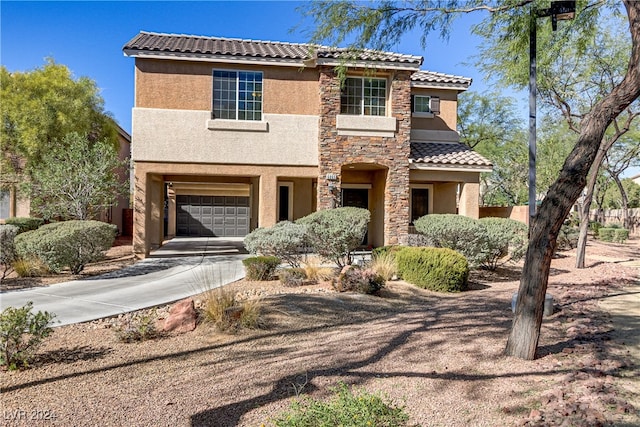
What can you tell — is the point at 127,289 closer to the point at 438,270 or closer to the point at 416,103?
the point at 438,270

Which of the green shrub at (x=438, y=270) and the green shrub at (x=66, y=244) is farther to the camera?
the green shrub at (x=66, y=244)

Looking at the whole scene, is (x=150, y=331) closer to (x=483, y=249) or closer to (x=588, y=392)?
(x=588, y=392)

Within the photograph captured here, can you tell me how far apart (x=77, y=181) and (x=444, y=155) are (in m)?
13.6

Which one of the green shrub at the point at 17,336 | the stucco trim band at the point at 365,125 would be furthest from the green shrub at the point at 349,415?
the stucco trim band at the point at 365,125

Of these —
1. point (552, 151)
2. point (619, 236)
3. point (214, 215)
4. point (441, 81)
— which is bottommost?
point (619, 236)

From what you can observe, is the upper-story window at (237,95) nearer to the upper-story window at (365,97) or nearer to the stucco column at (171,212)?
the upper-story window at (365,97)

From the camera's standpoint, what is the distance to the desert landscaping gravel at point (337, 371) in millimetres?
3936

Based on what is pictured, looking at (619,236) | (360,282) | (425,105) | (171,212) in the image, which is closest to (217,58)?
(425,105)

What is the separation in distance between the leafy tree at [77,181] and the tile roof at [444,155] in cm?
1136

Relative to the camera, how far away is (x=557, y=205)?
496 cm

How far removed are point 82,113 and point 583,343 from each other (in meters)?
20.3

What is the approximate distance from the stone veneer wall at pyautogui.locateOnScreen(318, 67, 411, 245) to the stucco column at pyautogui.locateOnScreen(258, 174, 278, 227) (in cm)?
160

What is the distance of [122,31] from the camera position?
14.8 m

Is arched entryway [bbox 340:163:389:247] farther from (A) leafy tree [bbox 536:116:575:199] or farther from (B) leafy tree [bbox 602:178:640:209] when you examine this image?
(B) leafy tree [bbox 602:178:640:209]
